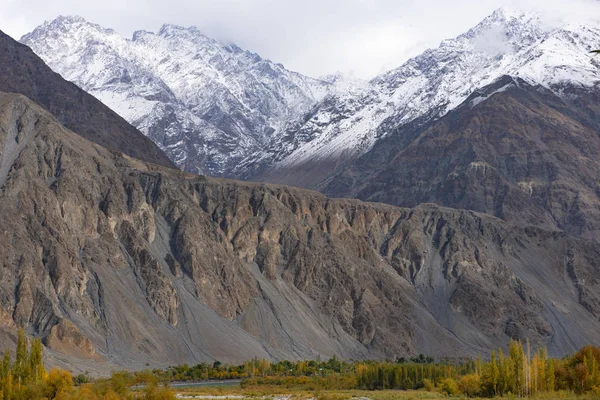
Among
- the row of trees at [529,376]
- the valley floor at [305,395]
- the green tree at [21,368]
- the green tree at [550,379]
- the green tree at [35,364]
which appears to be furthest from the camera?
the green tree at [550,379]

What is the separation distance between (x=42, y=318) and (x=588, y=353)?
337ft

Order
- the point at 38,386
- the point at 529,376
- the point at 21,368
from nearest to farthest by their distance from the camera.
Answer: the point at 38,386 → the point at 21,368 → the point at 529,376

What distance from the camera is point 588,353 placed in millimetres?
111312

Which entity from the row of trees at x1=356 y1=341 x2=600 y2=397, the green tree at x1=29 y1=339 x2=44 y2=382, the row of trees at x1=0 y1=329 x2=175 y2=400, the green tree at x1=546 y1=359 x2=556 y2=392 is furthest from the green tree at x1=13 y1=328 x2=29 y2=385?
the green tree at x1=546 y1=359 x2=556 y2=392

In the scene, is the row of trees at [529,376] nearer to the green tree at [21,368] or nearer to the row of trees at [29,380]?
the row of trees at [29,380]

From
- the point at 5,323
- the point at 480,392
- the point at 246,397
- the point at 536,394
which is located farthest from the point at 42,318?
the point at 536,394

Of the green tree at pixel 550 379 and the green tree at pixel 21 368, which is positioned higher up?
the green tree at pixel 21 368

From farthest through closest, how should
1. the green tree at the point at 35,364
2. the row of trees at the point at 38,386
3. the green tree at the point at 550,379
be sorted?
the green tree at the point at 550,379, the green tree at the point at 35,364, the row of trees at the point at 38,386

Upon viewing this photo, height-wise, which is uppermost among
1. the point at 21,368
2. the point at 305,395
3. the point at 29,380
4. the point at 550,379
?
the point at 21,368

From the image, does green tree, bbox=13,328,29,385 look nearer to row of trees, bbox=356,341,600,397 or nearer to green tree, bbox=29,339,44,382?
green tree, bbox=29,339,44,382

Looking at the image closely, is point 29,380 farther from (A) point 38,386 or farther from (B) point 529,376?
(B) point 529,376

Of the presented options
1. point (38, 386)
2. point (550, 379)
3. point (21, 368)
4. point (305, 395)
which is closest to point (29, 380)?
point (21, 368)

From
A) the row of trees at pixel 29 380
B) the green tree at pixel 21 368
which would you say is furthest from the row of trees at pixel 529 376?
the green tree at pixel 21 368

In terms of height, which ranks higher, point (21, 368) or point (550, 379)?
point (21, 368)
